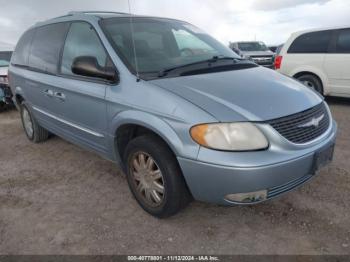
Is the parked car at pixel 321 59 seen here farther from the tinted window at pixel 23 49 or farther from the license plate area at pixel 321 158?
the tinted window at pixel 23 49

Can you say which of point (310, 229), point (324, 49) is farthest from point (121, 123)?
point (324, 49)

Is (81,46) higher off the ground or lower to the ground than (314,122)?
higher

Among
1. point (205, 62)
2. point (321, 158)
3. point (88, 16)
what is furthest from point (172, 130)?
point (88, 16)

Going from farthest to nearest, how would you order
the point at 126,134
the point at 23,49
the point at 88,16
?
1. the point at 23,49
2. the point at 88,16
3. the point at 126,134

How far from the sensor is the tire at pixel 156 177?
2.52m

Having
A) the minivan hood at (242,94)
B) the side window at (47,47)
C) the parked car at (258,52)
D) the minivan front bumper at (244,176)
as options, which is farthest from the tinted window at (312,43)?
the parked car at (258,52)

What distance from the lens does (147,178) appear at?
9.21 feet

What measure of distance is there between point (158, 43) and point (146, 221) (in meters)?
1.71

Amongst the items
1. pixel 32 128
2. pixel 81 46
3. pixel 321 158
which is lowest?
pixel 32 128

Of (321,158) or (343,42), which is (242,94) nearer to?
(321,158)

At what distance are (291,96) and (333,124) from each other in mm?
641

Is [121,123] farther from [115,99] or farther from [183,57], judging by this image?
[183,57]

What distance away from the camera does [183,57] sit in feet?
10.5

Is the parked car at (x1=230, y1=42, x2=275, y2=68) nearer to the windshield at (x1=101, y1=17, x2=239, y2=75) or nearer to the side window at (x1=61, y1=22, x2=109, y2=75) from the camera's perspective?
the windshield at (x1=101, y1=17, x2=239, y2=75)
